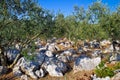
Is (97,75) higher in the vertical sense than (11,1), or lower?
lower

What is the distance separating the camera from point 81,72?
3422 cm

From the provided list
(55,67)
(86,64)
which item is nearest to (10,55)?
(55,67)

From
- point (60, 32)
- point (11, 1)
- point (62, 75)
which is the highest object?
point (11, 1)

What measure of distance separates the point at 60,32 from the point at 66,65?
531 cm

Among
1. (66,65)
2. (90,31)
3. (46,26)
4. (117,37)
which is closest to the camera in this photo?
(46,26)

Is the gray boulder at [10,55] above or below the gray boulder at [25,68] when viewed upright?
above

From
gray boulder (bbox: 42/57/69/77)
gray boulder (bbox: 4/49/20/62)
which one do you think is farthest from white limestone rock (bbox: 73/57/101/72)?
gray boulder (bbox: 4/49/20/62)

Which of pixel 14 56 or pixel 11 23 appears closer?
pixel 11 23

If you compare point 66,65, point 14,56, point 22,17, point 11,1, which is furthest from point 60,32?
point 11,1

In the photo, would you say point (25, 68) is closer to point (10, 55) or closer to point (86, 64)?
point (10, 55)

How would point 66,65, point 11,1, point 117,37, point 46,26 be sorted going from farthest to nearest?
point 117,37
point 66,65
point 46,26
point 11,1

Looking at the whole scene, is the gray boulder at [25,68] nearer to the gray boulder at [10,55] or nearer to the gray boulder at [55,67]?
the gray boulder at [55,67]

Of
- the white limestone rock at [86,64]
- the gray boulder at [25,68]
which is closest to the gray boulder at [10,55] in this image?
the gray boulder at [25,68]

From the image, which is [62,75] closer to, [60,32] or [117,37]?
[60,32]
